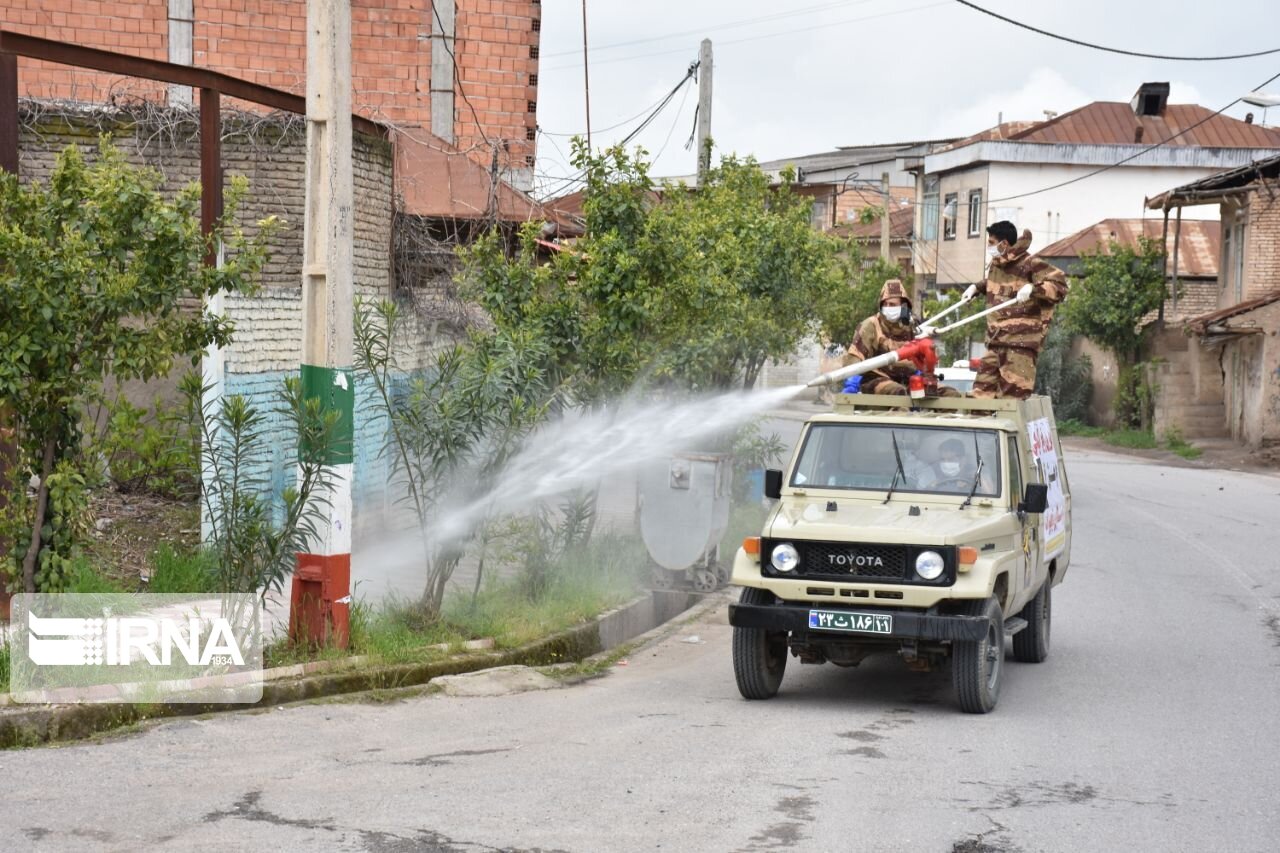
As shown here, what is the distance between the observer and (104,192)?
8.50 metres

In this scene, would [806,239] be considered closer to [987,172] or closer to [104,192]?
[104,192]

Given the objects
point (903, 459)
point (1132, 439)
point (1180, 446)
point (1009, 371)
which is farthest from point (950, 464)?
point (1132, 439)

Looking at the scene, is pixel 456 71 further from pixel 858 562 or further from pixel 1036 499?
pixel 858 562

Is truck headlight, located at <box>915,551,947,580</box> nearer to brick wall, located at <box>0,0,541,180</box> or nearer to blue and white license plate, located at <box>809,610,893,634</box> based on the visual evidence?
blue and white license plate, located at <box>809,610,893,634</box>

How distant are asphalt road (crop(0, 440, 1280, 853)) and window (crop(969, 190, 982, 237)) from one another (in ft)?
126

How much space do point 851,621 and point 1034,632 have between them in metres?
2.76

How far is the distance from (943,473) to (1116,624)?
383 centimetres

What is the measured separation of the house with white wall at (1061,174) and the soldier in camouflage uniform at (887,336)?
3682 centimetres

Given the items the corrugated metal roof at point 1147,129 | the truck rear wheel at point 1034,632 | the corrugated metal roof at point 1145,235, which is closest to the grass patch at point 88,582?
the truck rear wheel at point 1034,632

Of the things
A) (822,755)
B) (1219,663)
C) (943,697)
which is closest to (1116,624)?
(1219,663)

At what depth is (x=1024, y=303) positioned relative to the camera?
480 inches

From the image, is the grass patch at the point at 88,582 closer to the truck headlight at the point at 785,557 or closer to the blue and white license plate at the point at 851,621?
the truck headlight at the point at 785,557

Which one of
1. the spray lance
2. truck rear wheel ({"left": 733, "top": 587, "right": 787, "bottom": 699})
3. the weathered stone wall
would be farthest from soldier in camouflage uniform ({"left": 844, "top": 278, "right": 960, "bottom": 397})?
the weathered stone wall

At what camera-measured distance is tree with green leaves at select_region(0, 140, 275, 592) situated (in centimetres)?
840
